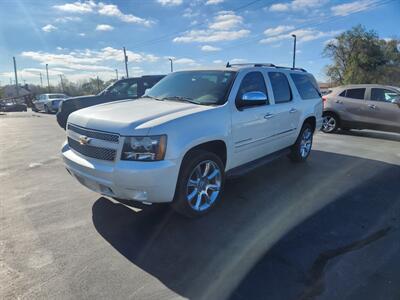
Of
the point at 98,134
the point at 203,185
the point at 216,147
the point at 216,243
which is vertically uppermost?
the point at 98,134

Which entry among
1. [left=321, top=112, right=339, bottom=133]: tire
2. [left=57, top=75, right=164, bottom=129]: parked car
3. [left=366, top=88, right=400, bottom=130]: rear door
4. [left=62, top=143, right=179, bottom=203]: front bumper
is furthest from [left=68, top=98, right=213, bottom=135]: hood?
[left=321, top=112, right=339, bottom=133]: tire

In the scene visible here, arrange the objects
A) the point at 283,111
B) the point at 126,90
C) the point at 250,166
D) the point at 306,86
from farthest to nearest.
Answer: the point at 126,90, the point at 306,86, the point at 283,111, the point at 250,166

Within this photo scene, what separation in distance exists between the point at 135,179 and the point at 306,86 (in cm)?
465

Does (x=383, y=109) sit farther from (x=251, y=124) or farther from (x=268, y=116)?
(x=251, y=124)

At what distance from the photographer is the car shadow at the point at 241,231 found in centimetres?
270

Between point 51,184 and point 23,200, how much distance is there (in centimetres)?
75

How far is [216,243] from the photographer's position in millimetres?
3299

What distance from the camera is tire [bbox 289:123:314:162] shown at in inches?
244

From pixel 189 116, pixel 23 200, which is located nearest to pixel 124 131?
pixel 189 116

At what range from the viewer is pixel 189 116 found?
351 cm

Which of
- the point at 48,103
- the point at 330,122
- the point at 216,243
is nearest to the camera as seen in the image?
the point at 216,243

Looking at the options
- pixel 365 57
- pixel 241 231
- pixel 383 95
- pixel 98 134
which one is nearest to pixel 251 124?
pixel 241 231

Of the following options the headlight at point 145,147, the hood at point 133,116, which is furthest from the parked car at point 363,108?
the headlight at point 145,147

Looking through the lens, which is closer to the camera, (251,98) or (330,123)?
(251,98)
